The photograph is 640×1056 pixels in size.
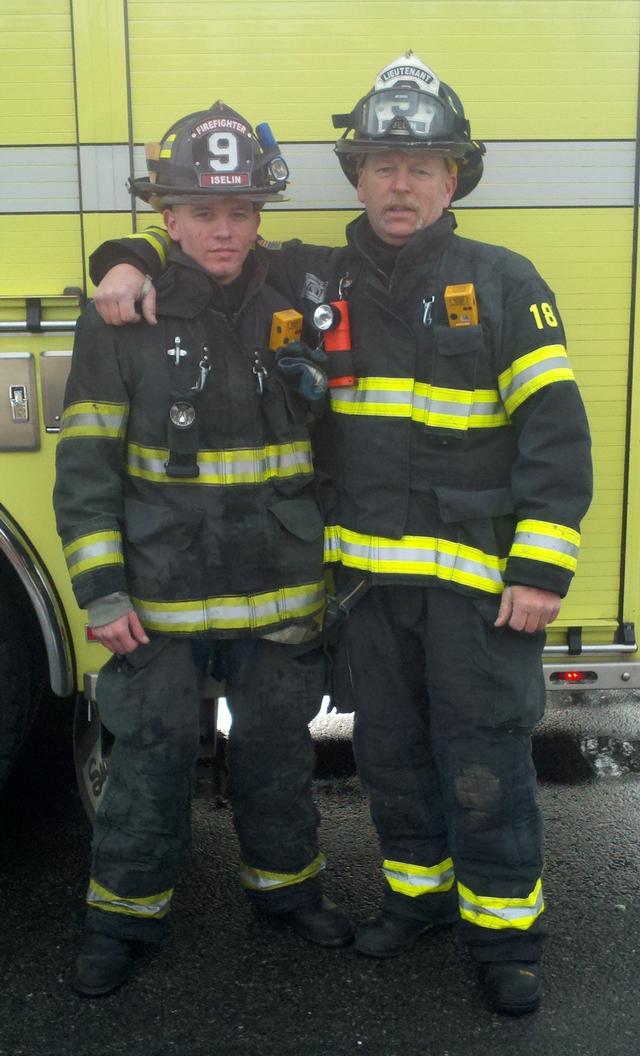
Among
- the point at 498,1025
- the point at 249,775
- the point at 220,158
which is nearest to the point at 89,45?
the point at 220,158

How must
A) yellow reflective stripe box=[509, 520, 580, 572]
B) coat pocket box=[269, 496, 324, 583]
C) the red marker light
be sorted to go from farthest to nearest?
the red marker light → coat pocket box=[269, 496, 324, 583] → yellow reflective stripe box=[509, 520, 580, 572]

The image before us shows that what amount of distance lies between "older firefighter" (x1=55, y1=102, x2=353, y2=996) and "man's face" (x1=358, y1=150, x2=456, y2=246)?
24 centimetres

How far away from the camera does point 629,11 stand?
2883mm

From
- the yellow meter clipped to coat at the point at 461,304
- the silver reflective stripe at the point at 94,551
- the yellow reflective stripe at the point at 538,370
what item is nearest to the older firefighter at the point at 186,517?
the silver reflective stripe at the point at 94,551

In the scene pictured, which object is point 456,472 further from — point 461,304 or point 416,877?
point 416,877

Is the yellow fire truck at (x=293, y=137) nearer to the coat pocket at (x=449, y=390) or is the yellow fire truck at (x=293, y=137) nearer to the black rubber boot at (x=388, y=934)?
the coat pocket at (x=449, y=390)

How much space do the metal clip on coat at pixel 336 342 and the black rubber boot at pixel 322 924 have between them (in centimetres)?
144

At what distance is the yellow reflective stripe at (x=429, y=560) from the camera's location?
8.58 ft

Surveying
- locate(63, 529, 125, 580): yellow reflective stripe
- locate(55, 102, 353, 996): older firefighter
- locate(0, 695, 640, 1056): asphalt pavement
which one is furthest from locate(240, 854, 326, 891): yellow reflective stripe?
locate(63, 529, 125, 580): yellow reflective stripe

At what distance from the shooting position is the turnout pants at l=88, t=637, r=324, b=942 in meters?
2.72

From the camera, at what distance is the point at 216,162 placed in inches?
101

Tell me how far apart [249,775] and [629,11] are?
89.5 inches

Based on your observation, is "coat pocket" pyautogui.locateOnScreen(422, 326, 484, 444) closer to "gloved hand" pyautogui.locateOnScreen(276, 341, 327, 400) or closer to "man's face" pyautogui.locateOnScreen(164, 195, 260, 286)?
"gloved hand" pyautogui.locateOnScreen(276, 341, 327, 400)

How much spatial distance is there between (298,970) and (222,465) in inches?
52.7
